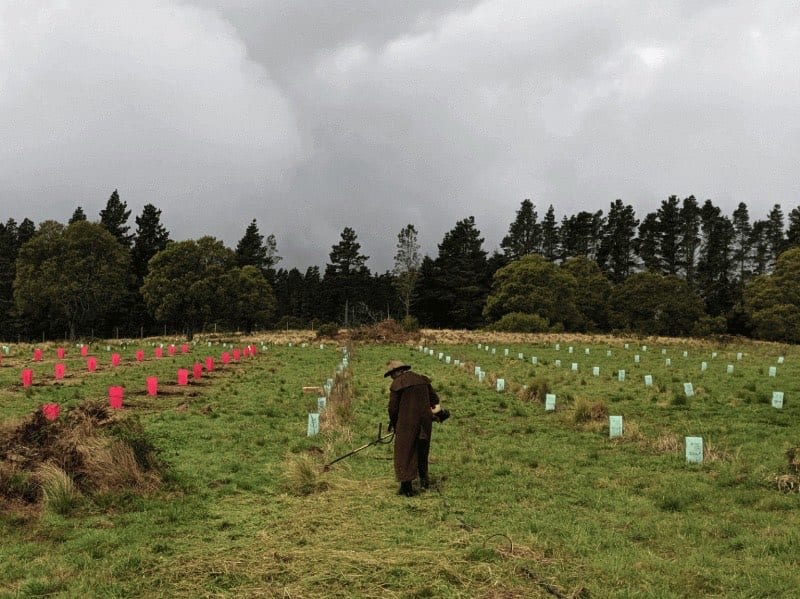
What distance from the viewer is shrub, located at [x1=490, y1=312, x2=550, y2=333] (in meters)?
58.5

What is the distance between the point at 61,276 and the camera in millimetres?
53000

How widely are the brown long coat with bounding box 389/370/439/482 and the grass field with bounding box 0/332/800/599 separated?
0.45 m

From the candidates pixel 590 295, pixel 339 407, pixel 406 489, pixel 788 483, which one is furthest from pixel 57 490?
pixel 590 295

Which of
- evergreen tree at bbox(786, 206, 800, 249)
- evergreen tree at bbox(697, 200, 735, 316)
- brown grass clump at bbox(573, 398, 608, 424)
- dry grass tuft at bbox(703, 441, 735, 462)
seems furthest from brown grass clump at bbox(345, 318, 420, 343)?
evergreen tree at bbox(786, 206, 800, 249)

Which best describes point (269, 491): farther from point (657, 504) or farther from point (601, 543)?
point (657, 504)

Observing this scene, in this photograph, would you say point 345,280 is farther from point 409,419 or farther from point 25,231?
point 409,419

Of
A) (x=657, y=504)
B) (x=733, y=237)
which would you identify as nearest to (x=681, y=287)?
(x=733, y=237)

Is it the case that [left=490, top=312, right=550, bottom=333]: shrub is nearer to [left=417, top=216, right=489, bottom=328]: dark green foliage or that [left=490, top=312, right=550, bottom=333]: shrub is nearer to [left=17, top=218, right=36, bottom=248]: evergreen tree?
[left=417, top=216, right=489, bottom=328]: dark green foliage

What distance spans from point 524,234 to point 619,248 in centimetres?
1447

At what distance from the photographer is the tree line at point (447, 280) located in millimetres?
55500

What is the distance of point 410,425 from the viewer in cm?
830

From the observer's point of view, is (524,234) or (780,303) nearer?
(780,303)

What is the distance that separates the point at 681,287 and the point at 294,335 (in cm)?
4194

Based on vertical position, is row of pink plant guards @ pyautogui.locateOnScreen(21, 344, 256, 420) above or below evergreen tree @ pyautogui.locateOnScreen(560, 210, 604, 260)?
below
